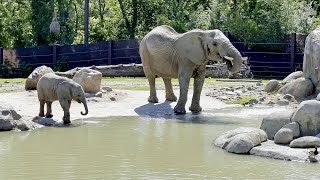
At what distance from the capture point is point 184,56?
21797 millimetres

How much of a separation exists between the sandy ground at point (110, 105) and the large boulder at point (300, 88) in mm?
2276

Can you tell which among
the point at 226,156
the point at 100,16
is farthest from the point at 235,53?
the point at 100,16

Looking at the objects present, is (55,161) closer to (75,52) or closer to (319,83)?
(319,83)

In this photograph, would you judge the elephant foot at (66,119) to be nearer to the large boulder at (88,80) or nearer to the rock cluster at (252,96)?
the large boulder at (88,80)

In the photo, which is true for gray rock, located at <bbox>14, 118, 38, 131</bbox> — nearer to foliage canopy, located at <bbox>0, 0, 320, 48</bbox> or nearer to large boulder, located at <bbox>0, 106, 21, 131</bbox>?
large boulder, located at <bbox>0, 106, 21, 131</bbox>

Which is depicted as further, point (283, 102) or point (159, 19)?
point (159, 19)

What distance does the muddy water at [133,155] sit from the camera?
12531 millimetres

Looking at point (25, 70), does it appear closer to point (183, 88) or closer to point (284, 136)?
point (183, 88)

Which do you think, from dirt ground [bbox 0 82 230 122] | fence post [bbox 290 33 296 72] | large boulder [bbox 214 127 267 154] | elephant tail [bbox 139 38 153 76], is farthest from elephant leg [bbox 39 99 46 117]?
fence post [bbox 290 33 296 72]

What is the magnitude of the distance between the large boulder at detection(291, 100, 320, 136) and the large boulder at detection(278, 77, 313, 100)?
28.2 ft

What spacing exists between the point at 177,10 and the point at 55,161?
32333 millimetres

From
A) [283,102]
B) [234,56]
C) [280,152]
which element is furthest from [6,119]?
[283,102]

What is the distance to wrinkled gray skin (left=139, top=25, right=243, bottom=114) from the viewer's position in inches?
816

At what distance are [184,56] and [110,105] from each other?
2.68m
